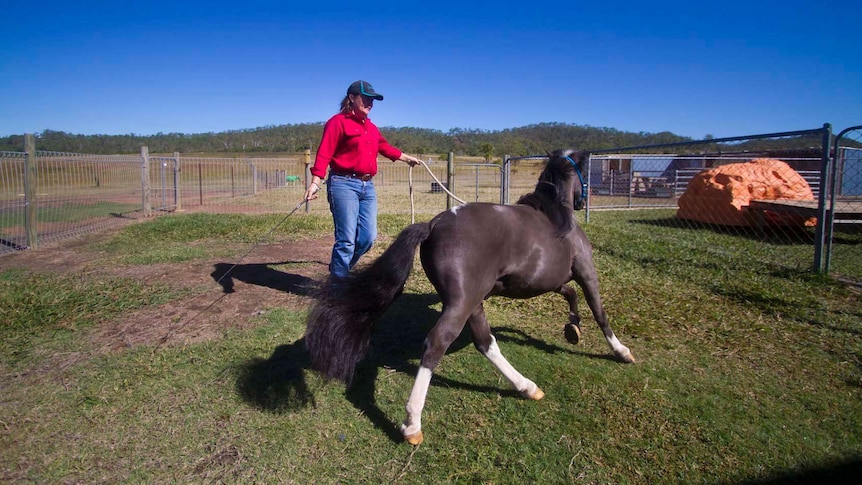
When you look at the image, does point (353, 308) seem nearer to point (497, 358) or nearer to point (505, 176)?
point (497, 358)

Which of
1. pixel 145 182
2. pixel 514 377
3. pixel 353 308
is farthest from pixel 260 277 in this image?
pixel 145 182

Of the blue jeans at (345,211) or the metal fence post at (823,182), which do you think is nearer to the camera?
the blue jeans at (345,211)

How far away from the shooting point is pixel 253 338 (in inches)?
147

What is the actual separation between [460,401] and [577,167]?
77.4 inches

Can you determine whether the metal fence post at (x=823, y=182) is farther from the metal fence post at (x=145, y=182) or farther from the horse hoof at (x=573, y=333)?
the metal fence post at (x=145, y=182)

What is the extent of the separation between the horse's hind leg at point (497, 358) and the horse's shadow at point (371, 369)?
140 millimetres

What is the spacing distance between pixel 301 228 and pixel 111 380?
21.1ft

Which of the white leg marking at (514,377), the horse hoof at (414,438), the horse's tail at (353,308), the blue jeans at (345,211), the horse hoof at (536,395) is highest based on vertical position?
the blue jeans at (345,211)

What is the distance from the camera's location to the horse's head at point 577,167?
3641 mm

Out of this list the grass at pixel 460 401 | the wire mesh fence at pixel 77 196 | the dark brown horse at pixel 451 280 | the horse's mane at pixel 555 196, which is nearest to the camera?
the grass at pixel 460 401

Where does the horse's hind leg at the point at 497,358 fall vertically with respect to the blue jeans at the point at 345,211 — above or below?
below

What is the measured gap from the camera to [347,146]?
13.4ft

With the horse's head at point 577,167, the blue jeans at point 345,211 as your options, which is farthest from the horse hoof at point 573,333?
the blue jeans at point 345,211

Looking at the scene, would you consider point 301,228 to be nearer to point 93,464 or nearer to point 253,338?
point 253,338
